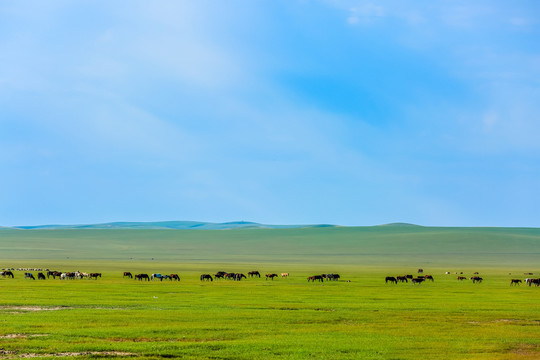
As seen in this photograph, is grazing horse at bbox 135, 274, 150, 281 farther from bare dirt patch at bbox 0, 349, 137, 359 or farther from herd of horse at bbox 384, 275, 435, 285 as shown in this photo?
bare dirt patch at bbox 0, 349, 137, 359

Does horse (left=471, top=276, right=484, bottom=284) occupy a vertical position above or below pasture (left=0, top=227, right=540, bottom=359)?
above

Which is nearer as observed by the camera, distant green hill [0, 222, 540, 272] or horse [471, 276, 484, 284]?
horse [471, 276, 484, 284]

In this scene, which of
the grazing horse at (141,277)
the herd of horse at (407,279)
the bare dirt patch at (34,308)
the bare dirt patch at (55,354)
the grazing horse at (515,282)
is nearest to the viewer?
the bare dirt patch at (55,354)

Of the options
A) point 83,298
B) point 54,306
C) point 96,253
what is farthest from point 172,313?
point 96,253

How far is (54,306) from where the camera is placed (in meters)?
30.9

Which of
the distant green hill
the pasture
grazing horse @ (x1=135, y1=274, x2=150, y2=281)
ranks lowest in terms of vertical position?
the pasture

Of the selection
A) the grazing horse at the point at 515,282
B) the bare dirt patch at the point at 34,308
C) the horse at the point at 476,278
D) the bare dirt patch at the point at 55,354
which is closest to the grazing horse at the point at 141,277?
the bare dirt patch at the point at 34,308

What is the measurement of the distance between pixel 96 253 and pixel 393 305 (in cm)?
10550

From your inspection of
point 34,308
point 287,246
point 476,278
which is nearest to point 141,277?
point 34,308

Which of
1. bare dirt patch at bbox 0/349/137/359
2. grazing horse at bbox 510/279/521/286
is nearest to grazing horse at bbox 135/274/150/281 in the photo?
grazing horse at bbox 510/279/521/286

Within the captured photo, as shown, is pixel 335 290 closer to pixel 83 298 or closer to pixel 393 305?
pixel 393 305

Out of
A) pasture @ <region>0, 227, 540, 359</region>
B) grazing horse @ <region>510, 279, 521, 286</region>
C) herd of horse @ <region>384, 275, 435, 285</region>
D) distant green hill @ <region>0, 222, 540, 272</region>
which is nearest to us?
pasture @ <region>0, 227, 540, 359</region>

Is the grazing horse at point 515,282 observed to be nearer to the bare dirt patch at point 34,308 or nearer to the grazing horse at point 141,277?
the grazing horse at point 141,277

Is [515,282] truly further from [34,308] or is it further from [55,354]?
[55,354]
